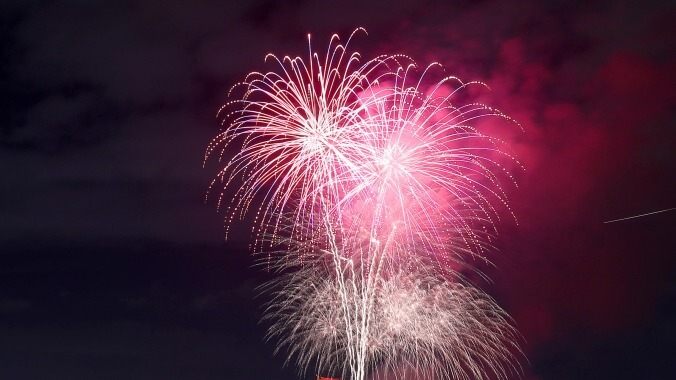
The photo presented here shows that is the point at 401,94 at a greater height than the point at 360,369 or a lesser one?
greater

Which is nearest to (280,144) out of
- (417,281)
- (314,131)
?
(314,131)

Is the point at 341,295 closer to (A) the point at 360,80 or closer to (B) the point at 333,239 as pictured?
(B) the point at 333,239

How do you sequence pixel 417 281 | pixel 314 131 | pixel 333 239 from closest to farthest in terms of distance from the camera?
pixel 314 131, pixel 333 239, pixel 417 281

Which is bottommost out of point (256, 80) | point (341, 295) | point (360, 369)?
point (360, 369)

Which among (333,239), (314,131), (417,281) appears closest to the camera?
(314,131)

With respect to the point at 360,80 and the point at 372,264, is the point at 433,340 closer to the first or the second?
the point at 372,264

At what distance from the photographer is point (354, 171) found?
34.0 m

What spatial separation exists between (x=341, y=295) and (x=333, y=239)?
142 inches

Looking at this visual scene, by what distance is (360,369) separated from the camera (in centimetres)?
4034

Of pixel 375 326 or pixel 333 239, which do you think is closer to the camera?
pixel 333 239

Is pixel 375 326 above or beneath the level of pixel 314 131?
beneath

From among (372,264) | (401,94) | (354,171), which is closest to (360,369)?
(372,264)

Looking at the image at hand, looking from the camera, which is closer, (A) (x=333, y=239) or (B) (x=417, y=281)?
(A) (x=333, y=239)

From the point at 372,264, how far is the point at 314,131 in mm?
7504
